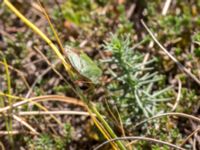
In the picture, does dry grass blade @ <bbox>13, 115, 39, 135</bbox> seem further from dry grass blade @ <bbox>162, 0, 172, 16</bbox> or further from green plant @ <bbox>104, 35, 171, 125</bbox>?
dry grass blade @ <bbox>162, 0, 172, 16</bbox>

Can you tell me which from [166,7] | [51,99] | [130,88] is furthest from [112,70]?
[166,7]

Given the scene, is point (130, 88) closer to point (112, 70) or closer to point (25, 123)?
point (112, 70)

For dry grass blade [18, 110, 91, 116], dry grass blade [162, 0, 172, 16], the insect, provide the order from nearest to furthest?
1. the insect
2. dry grass blade [18, 110, 91, 116]
3. dry grass blade [162, 0, 172, 16]

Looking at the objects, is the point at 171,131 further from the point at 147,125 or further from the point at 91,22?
the point at 91,22

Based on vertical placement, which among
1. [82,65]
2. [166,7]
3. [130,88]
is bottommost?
[130,88]

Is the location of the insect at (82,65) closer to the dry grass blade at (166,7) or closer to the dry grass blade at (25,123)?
the dry grass blade at (25,123)

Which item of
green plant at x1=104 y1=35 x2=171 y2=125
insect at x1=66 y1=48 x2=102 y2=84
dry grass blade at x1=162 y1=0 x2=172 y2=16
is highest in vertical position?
insect at x1=66 y1=48 x2=102 y2=84

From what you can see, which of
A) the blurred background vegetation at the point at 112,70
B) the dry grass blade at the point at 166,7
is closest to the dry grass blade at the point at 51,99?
the blurred background vegetation at the point at 112,70

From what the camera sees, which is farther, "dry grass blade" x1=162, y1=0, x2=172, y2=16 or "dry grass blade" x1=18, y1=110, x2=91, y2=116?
"dry grass blade" x1=162, y1=0, x2=172, y2=16

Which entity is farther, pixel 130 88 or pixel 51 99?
pixel 51 99

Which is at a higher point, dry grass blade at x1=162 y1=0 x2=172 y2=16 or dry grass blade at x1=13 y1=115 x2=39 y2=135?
dry grass blade at x1=162 y1=0 x2=172 y2=16

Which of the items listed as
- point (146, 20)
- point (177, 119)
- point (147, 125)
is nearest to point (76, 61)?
point (147, 125)

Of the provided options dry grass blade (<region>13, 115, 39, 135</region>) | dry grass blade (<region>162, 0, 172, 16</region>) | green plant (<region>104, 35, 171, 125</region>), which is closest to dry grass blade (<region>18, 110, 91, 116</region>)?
dry grass blade (<region>13, 115, 39, 135</region>)
